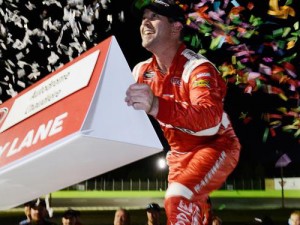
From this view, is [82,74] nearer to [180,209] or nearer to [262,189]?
[180,209]

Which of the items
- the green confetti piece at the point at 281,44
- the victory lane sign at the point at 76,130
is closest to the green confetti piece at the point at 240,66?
the green confetti piece at the point at 281,44

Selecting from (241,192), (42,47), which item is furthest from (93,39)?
(241,192)

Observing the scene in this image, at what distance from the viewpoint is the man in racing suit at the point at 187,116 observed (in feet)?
10.4

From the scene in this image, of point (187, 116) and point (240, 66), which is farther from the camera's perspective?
point (240, 66)

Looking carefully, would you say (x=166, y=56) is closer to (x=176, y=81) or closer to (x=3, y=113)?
(x=176, y=81)

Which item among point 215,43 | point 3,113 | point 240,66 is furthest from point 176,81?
point 240,66

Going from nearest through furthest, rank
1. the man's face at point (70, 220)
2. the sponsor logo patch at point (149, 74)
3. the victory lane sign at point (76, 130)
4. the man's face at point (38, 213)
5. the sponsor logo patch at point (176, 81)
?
the victory lane sign at point (76, 130) < the sponsor logo patch at point (176, 81) < the sponsor logo patch at point (149, 74) < the man's face at point (38, 213) < the man's face at point (70, 220)

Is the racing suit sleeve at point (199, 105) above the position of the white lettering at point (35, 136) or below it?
above

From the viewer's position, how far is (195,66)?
339cm

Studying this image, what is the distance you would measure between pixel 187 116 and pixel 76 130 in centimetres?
103

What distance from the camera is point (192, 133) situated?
136 inches

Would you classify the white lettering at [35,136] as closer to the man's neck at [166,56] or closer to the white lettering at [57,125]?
the white lettering at [57,125]

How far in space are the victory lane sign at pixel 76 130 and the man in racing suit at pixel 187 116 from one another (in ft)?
2.12

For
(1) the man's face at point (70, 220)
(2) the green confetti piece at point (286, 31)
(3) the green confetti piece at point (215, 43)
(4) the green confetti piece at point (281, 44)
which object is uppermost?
(2) the green confetti piece at point (286, 31)
